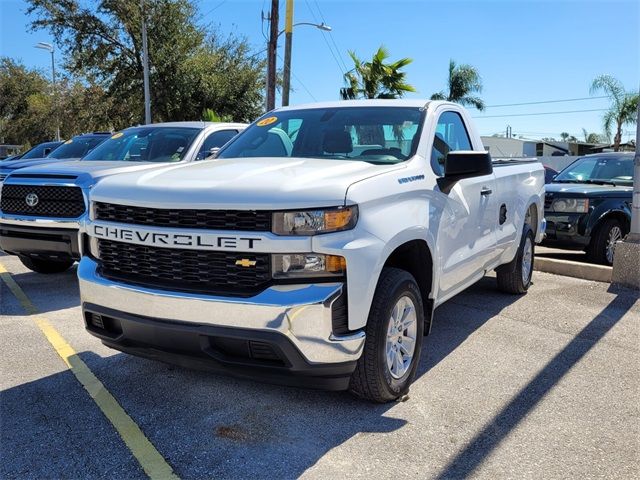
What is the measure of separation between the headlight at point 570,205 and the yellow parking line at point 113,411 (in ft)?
22.9

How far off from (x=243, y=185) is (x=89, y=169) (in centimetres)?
396

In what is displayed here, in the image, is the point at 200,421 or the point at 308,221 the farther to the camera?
the point at 200,421

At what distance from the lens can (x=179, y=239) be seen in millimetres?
3127

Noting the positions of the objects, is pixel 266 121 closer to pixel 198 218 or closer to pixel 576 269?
pixel 198 218

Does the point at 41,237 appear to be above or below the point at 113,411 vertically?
above

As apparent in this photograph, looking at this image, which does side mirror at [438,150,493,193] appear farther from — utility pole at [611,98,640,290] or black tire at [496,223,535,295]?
utility pole at [611,98,640,290]

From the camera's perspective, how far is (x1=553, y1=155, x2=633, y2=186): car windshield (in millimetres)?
9398

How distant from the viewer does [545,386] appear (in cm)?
396

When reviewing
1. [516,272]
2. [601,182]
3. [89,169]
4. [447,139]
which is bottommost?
[516,272]

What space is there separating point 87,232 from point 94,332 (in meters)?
0.62

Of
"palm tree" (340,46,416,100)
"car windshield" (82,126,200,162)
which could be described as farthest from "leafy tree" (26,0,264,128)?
"car windshield" (82,126,200,162)

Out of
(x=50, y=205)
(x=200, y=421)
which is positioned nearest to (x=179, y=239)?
(x=200, y=421)

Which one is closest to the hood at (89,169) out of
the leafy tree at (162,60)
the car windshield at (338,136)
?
the car windshield at (338,136)

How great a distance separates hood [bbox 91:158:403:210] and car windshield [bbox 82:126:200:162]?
3718 mm
